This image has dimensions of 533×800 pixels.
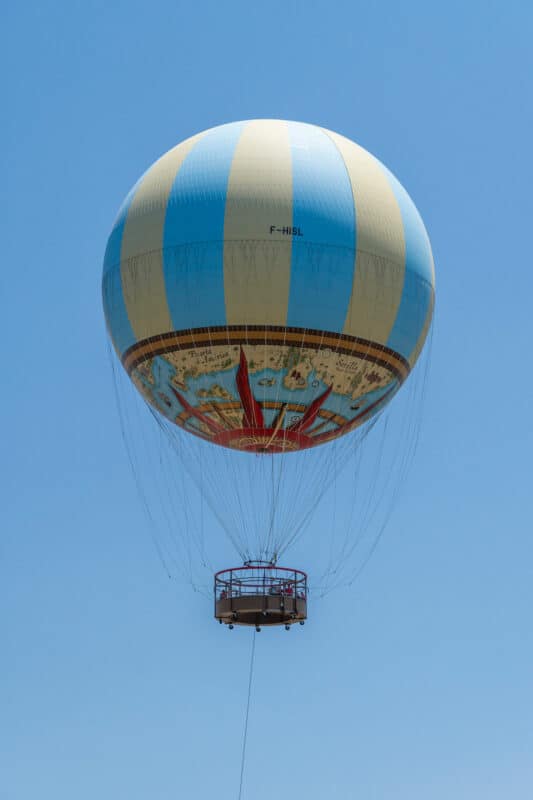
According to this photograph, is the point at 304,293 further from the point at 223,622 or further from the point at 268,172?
the point at 223,622

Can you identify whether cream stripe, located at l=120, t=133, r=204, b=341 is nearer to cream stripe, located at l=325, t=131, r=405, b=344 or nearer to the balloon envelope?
the balloon envelope

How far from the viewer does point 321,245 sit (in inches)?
1674

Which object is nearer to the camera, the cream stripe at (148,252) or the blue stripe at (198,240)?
the blue stripe at (198,240)

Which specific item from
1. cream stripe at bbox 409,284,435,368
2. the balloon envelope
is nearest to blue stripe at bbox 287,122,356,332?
the balloon envelope

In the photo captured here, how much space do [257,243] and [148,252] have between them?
259 cm

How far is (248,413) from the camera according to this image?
44656mm

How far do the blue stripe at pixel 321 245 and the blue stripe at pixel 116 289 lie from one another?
13.5 feet

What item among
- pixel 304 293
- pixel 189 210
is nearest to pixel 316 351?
pixel 304 293

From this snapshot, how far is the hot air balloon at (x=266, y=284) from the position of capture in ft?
139

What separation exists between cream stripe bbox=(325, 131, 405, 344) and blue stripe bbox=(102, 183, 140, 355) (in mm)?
4976

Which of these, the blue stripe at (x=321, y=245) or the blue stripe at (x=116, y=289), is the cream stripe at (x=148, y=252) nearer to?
the blue stripe at (x=116, y=289)

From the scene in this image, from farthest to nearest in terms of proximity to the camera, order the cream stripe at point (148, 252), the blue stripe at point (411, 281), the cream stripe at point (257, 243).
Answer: the blue stripe at point (411, 281)
the cream stripe at point (148, 252)
the cream stripe at point (257, 243)

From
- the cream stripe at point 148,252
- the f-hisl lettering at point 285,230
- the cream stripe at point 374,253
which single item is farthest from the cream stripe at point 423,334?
the cream stripe at point 148,252

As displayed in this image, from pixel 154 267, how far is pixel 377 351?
17.5 ft
